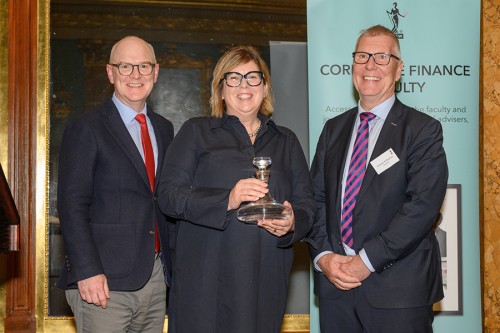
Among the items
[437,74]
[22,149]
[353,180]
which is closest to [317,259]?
[353,180]

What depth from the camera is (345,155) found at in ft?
9.81

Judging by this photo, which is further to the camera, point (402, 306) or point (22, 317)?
point (22, 317)

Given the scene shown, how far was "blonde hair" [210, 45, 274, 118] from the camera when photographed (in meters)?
2.86

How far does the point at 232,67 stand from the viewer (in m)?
2.85

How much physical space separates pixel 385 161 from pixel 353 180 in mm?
169

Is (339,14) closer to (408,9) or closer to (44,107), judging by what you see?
(408,9)

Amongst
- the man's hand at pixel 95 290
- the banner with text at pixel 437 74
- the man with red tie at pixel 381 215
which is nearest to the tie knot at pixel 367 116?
the man with red tie at pixel 381 215

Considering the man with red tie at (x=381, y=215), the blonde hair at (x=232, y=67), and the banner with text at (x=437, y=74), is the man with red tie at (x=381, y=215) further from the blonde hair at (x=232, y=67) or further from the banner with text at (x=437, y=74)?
the banner with text at (x=437, y=74)

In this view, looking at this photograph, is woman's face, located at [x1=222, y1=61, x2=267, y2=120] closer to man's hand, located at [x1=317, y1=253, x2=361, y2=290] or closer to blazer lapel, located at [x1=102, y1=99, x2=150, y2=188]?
blazer lapel, located at [x1=102, y1=99, x2=150, y2=188]

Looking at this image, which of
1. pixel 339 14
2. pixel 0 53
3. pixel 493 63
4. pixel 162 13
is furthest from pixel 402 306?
pixel 0 53

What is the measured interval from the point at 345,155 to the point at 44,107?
2.70 meters

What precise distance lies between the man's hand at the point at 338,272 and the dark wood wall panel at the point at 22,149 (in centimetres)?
272

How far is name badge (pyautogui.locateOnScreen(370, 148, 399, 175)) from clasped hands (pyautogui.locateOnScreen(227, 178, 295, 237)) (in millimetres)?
417

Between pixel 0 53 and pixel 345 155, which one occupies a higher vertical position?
pixel 0 53
